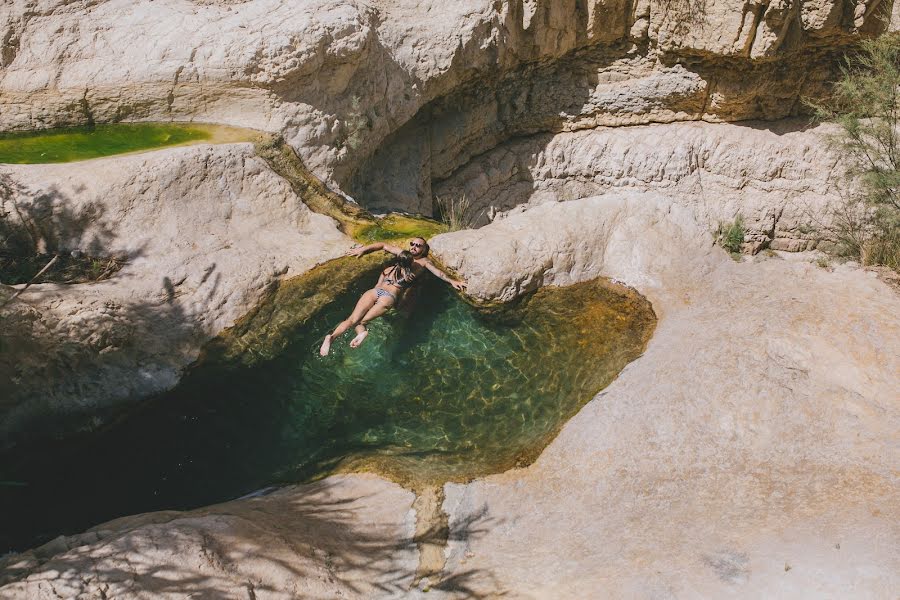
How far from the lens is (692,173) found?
35.5ft

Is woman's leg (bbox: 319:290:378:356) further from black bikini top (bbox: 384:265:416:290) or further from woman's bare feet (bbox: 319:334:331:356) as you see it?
black bikini top (bbox: 384:265:416:290)

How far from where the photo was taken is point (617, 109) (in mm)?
11281

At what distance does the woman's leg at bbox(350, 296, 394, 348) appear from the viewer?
716cm

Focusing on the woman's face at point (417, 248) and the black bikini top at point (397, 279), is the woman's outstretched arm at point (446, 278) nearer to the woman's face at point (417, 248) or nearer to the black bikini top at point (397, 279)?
the woman's face at point (417, 248)

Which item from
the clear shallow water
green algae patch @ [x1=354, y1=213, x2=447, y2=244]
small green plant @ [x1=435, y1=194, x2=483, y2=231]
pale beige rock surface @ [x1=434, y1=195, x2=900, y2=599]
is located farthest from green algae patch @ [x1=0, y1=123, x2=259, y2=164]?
pale beige rock surface @ [x1=434, y1=195, x2=900, y2=599]

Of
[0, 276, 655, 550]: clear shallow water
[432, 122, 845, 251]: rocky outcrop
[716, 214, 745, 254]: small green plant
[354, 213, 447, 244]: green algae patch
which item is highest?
[432, 122, 845, 251]: rocky outcrop

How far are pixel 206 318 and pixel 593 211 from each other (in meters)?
5.00

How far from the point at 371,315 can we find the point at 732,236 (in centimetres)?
584

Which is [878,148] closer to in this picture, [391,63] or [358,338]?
[391,63]

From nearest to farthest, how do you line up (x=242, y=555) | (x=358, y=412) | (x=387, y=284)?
1. (x=242, y=555)
2. (x=358, y=412)
3. (x=387, y=284)

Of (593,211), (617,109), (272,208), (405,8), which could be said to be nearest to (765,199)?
(617,109)

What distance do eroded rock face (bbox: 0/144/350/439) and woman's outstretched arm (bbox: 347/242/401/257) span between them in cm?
26

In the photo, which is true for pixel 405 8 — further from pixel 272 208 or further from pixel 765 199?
pixel 765 199

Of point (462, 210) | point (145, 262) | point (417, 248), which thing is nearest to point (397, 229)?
point (417, 248)
